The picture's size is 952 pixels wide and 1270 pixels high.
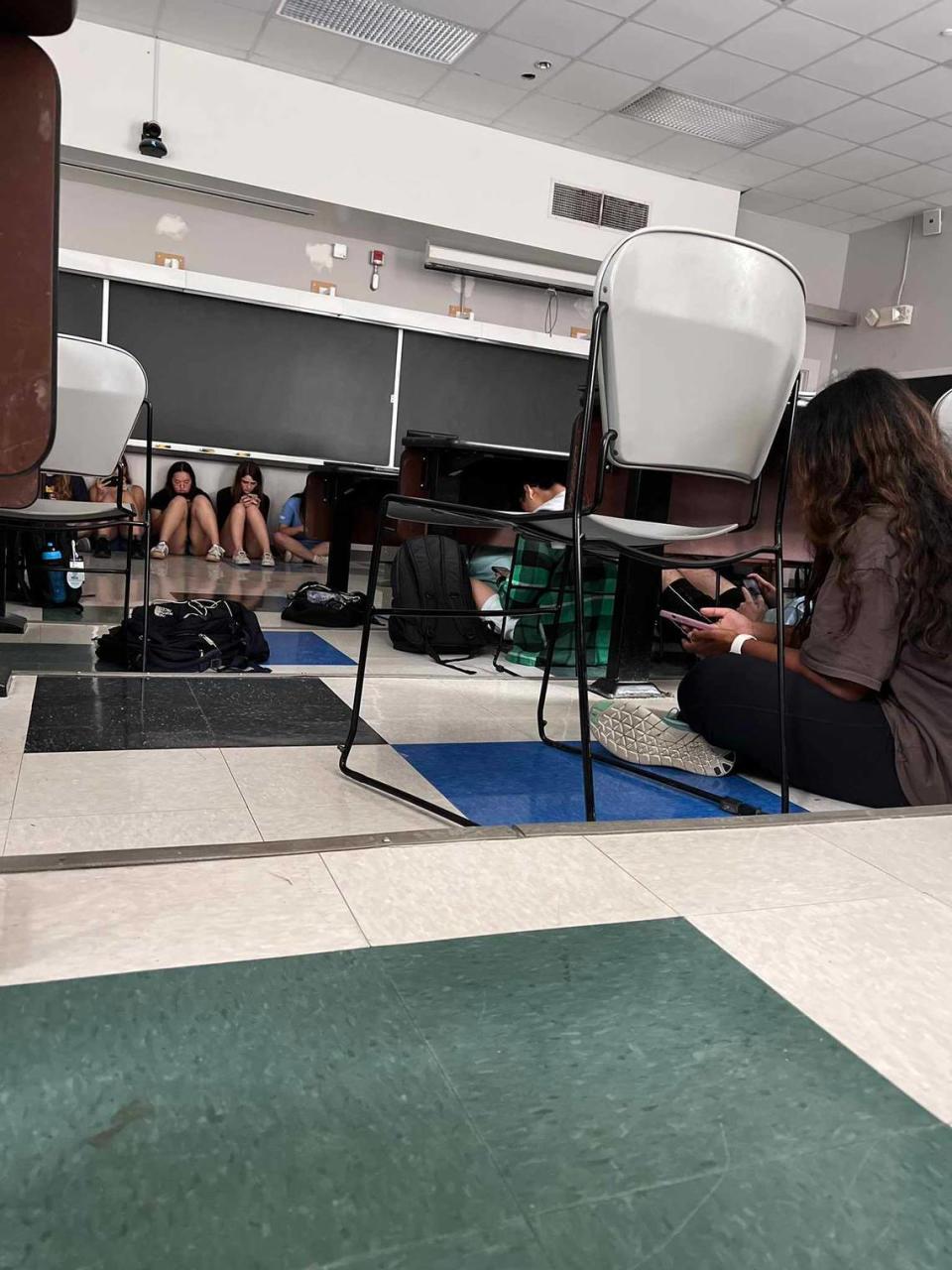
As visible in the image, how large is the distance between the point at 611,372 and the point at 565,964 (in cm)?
93

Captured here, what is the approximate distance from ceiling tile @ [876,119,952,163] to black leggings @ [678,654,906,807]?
19.8 feet

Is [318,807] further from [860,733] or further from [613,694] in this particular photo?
[613,694]

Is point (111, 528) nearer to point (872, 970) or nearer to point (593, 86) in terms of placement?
point (593, 86)

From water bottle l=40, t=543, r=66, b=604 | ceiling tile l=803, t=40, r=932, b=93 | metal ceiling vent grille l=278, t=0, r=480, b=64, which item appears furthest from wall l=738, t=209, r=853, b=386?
water bottle l=40, t=543, r=66, b=604

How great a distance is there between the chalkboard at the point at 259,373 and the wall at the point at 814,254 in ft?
12.2

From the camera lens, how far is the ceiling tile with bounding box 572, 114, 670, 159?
671 centimetres

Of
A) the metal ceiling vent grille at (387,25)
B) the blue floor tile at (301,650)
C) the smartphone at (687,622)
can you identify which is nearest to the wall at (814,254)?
the metal ceiling vent grille at (387,25)

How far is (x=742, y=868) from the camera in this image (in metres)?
1.08

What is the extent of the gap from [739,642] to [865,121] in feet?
19.2

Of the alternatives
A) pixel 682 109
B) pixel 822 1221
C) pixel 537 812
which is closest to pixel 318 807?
pixel 537 812

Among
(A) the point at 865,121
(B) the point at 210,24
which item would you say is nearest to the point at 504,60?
(B) the point at 210,24

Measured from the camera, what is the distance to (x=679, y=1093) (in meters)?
0.66

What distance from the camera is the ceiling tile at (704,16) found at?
511cm

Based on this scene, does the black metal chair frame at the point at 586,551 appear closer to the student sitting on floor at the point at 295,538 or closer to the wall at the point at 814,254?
the student sitting on floor at the point at 295,538
